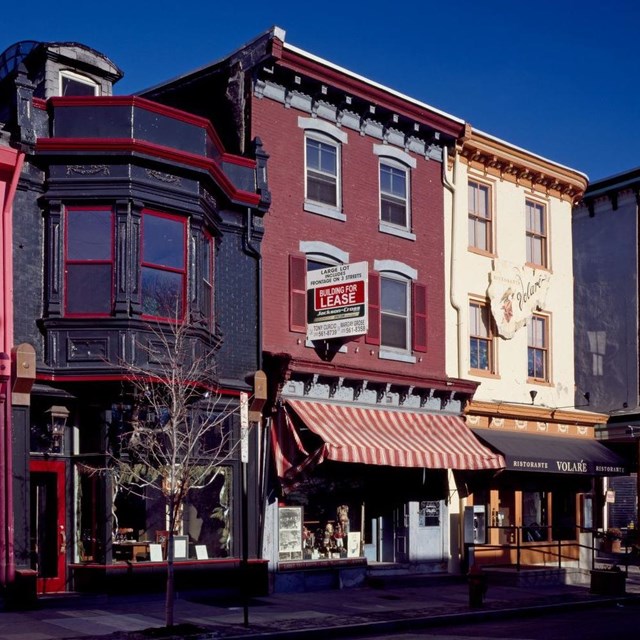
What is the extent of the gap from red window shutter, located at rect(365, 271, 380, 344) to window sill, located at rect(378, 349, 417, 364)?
0.34 meters

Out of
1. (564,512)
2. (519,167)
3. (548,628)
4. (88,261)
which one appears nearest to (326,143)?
(519,167)

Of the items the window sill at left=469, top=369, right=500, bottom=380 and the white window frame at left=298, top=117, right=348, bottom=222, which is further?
the window sill at left=469, top=369, right=500, bottom=380

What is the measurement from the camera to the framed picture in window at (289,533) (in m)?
22.4

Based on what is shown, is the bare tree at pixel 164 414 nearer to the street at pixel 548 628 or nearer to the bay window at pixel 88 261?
the bay window at pixel 88 261

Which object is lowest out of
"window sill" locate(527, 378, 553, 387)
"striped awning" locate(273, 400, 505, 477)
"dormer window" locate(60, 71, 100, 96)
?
"striped awning" locate(273, 400, 505, 477)

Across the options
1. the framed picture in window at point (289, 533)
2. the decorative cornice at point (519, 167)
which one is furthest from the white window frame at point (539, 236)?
the framed picture in window at point (289, 533)

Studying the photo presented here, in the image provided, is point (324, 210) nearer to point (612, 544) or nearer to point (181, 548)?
point (181, 548)

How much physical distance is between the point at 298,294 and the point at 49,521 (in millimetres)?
7068

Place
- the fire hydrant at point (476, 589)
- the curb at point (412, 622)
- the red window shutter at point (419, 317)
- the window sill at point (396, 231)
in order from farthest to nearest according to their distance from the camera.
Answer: the red window shutter at point (419, 317)
the window sill at point (396, 231)
the fire hydrant at point (476, 589)
the curb at point (412, 622)

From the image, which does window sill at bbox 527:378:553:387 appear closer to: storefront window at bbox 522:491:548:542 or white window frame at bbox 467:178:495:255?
storefront window at bbox 522:491:548:542

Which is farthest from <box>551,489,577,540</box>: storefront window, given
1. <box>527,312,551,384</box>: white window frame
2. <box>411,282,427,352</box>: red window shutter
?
<box>411,282,427,352</box>: red window shutter

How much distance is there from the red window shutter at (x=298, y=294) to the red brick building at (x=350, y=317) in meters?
0.03

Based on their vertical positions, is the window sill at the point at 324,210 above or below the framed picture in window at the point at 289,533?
above

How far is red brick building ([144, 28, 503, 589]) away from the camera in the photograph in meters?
22.4
